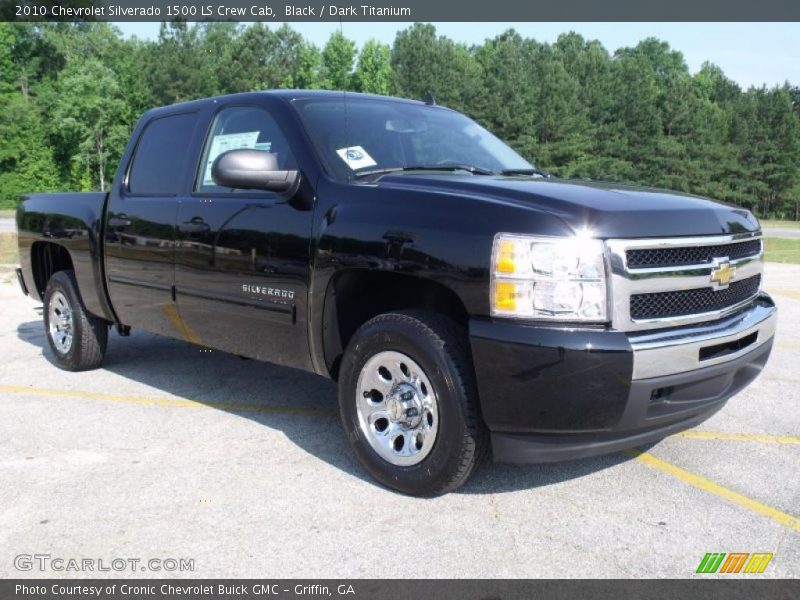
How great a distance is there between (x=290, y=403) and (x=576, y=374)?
268 cm

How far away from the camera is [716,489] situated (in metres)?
3.76

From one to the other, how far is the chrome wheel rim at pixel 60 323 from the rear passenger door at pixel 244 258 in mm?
1834

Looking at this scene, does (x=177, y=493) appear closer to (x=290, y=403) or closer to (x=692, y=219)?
(x=290, y=403)

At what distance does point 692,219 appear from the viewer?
3488 mm

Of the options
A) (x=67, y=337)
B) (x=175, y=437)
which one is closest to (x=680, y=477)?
(x=175, y=437)

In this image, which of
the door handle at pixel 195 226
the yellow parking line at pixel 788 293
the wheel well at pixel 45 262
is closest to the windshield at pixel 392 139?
the door handle at pixel 195 226

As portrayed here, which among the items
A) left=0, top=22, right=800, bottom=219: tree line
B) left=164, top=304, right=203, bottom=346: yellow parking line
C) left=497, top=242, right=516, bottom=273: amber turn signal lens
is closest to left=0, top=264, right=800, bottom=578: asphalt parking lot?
left=164, top=304, right=203, bottom=346: yellow parking line

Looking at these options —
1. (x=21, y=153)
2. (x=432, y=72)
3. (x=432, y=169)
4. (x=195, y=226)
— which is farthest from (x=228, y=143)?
(x=21, y=153)

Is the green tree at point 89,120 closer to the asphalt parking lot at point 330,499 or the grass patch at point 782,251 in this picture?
the grass patch at point 782,251

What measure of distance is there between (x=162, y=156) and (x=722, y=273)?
11.7ft

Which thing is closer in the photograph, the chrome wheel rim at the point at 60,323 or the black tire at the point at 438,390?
the black tire at the point at 438,390

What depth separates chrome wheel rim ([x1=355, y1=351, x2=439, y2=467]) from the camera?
3551 millimetres

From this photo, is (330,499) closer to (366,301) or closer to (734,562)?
(366,301)

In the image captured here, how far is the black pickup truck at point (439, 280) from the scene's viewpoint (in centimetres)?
314
